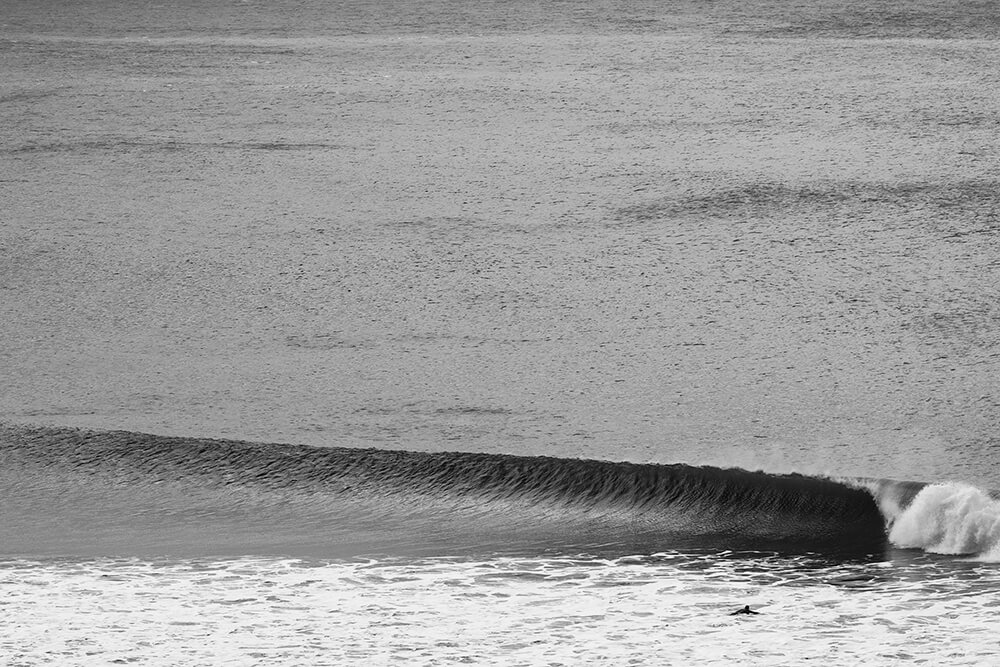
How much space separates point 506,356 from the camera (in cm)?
296

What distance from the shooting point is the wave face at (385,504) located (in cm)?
229

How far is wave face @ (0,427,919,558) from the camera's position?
229 centimetres

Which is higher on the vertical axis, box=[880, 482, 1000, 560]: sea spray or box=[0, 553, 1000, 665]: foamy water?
box=[880, 482, 1000, 560]: sea spray

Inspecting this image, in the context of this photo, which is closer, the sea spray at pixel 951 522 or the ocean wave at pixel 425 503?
the sea spray at pixel 951 522

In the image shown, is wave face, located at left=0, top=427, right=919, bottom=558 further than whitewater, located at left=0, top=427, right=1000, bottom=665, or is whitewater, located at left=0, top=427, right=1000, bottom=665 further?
wave face, located at left=0, top=427, right=919, bottom=558

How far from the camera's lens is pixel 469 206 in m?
3.90

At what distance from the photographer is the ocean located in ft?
6.57

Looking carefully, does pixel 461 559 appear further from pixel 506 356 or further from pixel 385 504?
pixel 506 356

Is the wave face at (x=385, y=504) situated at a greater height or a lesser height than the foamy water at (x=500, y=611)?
greater

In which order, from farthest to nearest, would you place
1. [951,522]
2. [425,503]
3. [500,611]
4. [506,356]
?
[506,356], [425,503], [951,522], [500,611]

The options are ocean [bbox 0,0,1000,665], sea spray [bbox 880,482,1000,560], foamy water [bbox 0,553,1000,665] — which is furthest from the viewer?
sea spray [bbox 880,482,1000,560]

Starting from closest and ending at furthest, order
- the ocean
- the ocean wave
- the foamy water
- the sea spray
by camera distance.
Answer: the foamy water, the ocean, the sea spray, the ocean wave

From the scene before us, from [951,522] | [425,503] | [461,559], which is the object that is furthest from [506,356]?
[951,522]

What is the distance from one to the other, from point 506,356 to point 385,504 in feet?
1.98
